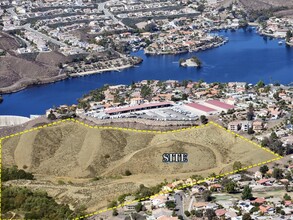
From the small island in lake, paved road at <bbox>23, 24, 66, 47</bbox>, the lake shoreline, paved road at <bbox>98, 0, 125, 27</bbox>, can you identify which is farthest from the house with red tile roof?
paved road at <bbox>98, 0, 125, 27</bbox>

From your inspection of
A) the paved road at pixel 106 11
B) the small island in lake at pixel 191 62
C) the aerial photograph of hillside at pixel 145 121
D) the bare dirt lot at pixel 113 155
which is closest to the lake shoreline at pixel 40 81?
the aerial photograph of hillside at pixel 145 121

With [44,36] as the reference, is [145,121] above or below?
above

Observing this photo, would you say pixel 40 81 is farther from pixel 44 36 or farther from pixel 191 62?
pixel 44 36

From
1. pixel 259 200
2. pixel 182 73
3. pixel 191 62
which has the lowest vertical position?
pixel 182 73

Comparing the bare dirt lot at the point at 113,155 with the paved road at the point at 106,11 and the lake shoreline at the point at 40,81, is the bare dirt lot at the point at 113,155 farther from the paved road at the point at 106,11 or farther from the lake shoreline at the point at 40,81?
the paved road at the point at 106,11

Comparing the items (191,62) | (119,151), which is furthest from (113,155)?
(191,62)

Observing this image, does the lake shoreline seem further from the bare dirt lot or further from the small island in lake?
the bare dirt lot
